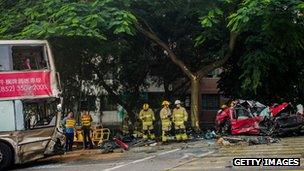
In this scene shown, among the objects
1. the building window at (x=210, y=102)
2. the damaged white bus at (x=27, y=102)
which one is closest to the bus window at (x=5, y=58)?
the damaged white bus at (x=27, y=102)

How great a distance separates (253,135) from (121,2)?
775cm

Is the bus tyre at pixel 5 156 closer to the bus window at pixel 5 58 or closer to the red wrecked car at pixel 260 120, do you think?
the bus window at pixel 5 58

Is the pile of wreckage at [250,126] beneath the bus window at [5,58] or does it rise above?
beneath

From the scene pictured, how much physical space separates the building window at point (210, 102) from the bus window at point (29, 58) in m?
30.7

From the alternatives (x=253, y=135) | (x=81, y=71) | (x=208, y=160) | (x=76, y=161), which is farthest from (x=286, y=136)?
(x=81, y=71)

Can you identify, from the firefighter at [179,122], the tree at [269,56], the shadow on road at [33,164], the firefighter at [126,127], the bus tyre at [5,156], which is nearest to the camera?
the bus tyre at [5,156]

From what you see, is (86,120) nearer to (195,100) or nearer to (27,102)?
(27,102)

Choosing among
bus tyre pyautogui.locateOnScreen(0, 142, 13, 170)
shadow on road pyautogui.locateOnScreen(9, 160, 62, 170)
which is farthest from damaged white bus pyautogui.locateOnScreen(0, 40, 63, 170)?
shadow on road pyautogui.locateOnScreen(9, 160, 62, 170)

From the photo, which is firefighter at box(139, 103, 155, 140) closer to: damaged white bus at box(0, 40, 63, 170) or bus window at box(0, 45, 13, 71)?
damaged white bus at box(0, 40, 63, 170)

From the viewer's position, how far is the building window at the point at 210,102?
155 feet

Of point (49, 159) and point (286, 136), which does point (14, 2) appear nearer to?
point (49, 159)

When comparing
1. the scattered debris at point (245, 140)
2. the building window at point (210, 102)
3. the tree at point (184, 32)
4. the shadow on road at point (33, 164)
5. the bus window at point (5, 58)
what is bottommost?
the shadow on road at point (33, 164)

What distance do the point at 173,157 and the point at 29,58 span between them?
5.62m

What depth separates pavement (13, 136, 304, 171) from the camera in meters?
15.0
